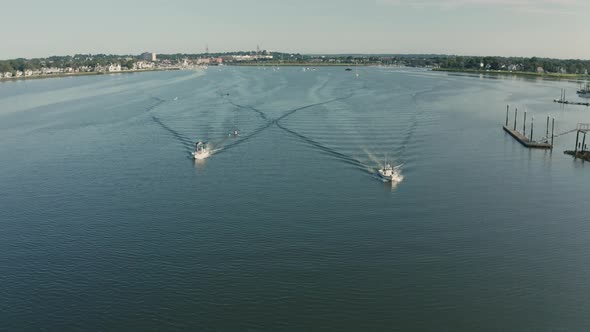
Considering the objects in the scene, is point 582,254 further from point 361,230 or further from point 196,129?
point 196,129

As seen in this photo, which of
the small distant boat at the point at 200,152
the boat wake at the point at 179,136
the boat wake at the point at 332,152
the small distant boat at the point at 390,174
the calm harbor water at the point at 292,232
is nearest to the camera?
the calm harbor water at the point at 292,232

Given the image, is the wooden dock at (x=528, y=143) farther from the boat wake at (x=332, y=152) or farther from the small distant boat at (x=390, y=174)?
the boat wake at (x=332, y=152)

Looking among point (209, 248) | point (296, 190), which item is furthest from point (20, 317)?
point (296, 190)

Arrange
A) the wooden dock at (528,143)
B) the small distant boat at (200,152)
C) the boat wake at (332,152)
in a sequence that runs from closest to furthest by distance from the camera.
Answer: the boat wake at (332,152)
the small distant boat at (200,152)
the wooden dock at (528,143)

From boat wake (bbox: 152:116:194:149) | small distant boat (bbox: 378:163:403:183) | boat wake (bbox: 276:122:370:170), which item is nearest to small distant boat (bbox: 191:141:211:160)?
boat wake (bbox: 152:116:194:149)

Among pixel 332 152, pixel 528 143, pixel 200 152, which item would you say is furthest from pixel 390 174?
pixel 528 143

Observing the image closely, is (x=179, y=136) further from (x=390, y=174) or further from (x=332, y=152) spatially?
(x=390, y=174)

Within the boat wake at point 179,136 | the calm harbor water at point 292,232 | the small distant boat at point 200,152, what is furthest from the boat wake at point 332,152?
the boat wake at point 179,136
